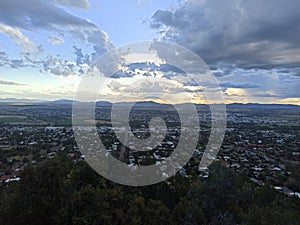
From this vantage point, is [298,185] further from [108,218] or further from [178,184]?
[108,218]

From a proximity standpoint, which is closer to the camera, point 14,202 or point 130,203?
point 14,202

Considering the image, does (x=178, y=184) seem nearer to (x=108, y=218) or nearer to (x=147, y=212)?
(x=147, y=212)

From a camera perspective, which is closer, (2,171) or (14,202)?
(14,202)

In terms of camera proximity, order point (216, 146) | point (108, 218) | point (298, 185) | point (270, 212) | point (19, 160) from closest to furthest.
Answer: point (270, 212), point (108, 218), point (298, 185), point (19, 160), point (216, 146)

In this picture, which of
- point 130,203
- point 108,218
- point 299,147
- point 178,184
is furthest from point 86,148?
point 299,147

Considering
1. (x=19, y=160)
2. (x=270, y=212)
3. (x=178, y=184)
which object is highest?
(x=270, y=212)

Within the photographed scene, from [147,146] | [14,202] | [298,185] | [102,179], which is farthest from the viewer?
[147,146]

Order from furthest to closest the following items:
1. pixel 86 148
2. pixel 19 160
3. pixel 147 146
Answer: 1. pixel 147 146
2. pixel 19 160
3. pixel 86 148

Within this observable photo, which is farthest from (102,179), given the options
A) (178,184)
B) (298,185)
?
(298,185)

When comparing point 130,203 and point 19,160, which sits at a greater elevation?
point 130,203
